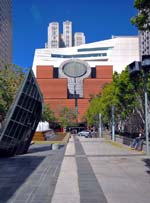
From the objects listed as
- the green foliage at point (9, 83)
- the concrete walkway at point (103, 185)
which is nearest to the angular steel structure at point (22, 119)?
the green foliage at point (9, 83)

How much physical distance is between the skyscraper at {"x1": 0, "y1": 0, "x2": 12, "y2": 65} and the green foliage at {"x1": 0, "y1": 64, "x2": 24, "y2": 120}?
116m

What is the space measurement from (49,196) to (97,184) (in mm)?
2353

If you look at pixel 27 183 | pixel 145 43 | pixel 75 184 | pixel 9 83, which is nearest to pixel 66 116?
pixel 145 43

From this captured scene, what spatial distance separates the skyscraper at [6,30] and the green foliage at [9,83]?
11648cm

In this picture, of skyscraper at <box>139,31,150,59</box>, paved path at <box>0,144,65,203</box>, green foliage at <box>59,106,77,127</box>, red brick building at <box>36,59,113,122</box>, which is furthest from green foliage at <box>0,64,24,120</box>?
red brick building at <box>36,59,113,122</box>

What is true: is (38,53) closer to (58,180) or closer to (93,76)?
(93,76)

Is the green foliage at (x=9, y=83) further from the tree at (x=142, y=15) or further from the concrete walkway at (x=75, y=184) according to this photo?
the tree at (x=142, y=15)

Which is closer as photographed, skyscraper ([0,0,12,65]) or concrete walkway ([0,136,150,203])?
concrete walkway ([0,136,150,203])

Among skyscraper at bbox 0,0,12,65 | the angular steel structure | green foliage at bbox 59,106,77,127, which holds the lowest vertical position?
the angular steel structure

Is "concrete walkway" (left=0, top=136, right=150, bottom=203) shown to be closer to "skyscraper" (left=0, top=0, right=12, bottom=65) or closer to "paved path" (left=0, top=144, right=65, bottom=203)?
"paved path" (left=0, top=144, right=65, bottom=203)

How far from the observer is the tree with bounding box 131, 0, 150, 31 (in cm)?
1107

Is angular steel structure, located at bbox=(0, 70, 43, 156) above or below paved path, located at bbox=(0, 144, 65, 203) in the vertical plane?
above

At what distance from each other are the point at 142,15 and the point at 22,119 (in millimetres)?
12938

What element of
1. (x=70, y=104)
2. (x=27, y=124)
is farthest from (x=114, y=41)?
(x=27, y=124)
